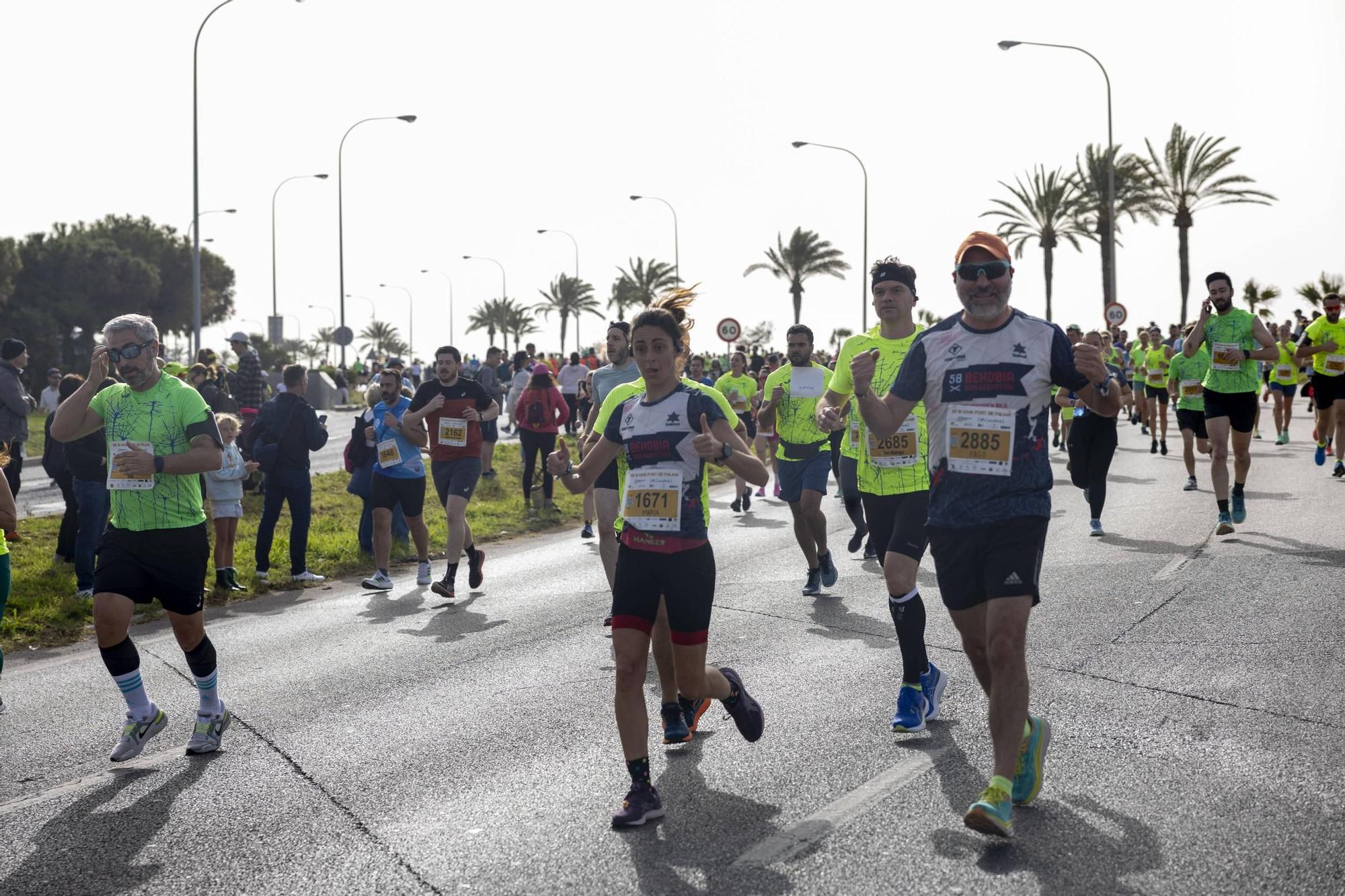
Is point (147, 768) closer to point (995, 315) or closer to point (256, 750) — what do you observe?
point (256, 750)

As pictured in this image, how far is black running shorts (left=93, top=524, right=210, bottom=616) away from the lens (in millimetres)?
5645

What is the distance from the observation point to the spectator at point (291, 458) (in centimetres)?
1126

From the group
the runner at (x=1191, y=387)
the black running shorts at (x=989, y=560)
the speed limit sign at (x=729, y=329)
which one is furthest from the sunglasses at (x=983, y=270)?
the speed limit sign at (x=729, y=329)

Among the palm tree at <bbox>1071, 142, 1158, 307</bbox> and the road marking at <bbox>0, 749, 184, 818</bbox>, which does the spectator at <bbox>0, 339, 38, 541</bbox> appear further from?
the palm tree at <bbox>1071, 142, 1158, 307</bbox>

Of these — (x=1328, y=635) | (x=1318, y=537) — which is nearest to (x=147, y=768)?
(x=1328, y=635)

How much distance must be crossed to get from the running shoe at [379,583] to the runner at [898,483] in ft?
18.0

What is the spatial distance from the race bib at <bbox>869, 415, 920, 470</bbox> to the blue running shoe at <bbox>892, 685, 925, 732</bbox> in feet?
4.09

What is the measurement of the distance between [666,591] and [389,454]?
615 cm

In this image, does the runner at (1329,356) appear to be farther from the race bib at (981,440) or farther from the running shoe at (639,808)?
the running shoe at (639,808)

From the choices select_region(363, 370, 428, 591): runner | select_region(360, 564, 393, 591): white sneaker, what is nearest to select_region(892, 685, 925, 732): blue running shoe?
select_region(363, 370, 428, 591): runner

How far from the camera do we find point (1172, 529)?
39.5ft

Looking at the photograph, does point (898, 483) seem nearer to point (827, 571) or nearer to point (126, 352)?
point (827, 571)

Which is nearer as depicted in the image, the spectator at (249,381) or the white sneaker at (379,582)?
the white sneaker at (379,582)

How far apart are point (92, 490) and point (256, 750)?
218 inches
